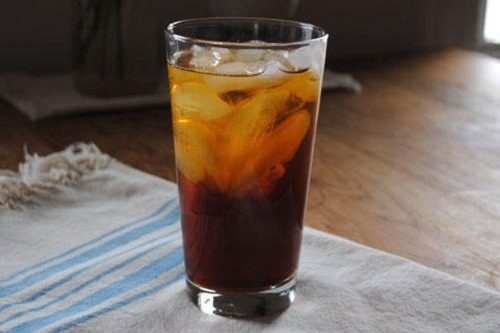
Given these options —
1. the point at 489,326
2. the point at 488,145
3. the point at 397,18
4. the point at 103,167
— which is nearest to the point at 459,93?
the point at 488,145

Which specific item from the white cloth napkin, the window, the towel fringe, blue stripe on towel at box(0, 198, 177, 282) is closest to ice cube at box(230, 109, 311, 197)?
the white cloth napkin

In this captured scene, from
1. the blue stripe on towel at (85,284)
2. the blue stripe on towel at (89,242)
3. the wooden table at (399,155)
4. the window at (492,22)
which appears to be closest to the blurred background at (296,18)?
the window at (492,22)

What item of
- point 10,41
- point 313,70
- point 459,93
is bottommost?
point 459,93

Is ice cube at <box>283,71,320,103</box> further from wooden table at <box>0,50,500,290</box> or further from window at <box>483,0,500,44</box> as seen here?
window at <box>483,0,500,44</box>

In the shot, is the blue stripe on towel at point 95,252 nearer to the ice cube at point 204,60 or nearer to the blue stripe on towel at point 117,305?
the blue stripe on towel at point 117,305

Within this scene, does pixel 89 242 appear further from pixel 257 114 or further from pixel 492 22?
pixel 492 22

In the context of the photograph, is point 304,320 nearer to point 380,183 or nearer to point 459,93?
point 380,183

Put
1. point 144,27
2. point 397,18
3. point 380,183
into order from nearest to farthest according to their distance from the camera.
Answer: point 380,183, point 144,27, point 397,18
